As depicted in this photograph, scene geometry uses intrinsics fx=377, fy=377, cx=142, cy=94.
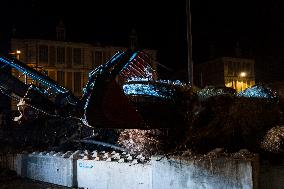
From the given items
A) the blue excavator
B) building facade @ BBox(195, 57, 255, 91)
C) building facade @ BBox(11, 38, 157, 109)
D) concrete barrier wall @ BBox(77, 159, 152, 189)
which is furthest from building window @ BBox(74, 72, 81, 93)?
the blue excavator

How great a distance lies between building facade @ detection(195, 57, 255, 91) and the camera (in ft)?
143

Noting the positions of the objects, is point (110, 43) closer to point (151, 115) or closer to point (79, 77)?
point (79, 77)

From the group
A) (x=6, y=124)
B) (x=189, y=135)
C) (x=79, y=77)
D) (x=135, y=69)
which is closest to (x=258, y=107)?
Result: (x=189, y=135)

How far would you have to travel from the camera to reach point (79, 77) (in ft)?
123

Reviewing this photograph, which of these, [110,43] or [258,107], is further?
[110,43]

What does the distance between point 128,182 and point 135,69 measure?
14.6 ft

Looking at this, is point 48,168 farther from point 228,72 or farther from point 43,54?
point 228,72

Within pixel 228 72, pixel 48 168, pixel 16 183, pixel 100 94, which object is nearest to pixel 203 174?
pixel 100 94

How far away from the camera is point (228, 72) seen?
143ft

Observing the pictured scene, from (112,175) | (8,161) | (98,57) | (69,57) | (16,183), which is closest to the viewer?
(112,175)

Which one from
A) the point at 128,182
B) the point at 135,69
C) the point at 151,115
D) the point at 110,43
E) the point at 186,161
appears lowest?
the point at 128,182

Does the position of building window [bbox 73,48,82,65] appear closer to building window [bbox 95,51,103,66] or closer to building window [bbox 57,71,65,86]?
building window [bbox 95,51,103,66]

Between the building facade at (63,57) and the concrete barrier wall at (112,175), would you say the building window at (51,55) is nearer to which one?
the building facade at (63,57)

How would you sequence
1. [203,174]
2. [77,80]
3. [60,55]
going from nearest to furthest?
[203,174]
[60,55]
[77,80]
